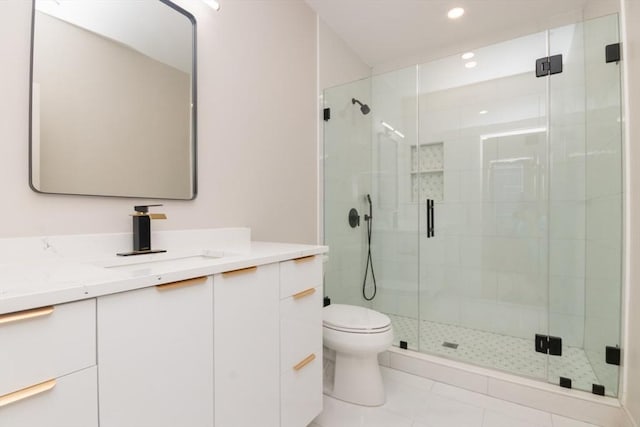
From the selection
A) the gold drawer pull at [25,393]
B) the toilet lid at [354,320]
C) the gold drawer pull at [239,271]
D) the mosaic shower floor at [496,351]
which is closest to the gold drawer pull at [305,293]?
the gold drawer pull at [239,271]

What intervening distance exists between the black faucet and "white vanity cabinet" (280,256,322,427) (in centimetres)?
52

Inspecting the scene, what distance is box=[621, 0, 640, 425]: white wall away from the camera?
4.55 ft

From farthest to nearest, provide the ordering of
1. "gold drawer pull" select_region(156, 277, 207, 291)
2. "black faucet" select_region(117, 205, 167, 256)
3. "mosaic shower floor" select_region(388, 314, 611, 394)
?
"mosaic shower floor" select_region(388, 314, 611, 394)
"black faucet" select_region(117, 205, 167, 256)
"gold drawer pull" select_region(156, 277, 207, 291)

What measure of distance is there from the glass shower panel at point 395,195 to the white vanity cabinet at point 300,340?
1225mm

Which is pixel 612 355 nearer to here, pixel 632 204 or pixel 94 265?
pixel 632 204

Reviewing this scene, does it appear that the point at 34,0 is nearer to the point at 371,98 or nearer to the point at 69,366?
the point at 69,366

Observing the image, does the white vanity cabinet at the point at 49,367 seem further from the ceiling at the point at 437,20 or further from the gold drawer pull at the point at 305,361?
the ceiling at the point at 437,20

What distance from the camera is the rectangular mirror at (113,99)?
101cm

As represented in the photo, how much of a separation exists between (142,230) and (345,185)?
1.66 meters

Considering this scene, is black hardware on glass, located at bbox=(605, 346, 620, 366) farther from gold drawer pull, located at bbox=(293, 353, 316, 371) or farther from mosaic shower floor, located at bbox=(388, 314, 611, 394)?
gold drawer pull, located at bbox=(293, 353, 316, 371)

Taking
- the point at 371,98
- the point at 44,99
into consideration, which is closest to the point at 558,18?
the point at 371,98

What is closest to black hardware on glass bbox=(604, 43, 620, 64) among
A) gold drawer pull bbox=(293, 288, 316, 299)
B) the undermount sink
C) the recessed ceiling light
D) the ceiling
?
the ceiling

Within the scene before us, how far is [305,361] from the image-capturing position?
1.32 meters

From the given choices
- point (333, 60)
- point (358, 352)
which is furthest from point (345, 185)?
point (358, 352)
